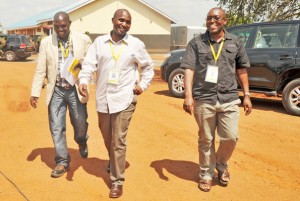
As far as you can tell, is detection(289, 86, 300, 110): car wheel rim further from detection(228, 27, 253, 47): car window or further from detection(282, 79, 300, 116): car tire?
detection(228, 27, 253, 47): car window

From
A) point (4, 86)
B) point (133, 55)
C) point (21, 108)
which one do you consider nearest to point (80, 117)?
point (133, 55)

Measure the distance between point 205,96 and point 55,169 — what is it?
6.26 feet

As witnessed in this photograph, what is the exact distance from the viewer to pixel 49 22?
31453mm

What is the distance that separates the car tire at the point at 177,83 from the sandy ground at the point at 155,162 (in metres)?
1.76

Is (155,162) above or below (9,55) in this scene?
below

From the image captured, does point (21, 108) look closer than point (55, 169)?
No

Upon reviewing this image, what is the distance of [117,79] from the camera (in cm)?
353

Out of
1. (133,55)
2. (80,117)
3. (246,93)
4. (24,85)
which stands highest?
(133,55)

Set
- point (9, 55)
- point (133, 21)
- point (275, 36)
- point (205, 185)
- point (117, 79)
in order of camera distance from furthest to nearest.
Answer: point (133, 21)
point (9, 55)
point (275, 36)
point (205, 185)
point (117, 79)

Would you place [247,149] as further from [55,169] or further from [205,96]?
[55,169]

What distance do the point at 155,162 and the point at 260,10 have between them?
10504 mm

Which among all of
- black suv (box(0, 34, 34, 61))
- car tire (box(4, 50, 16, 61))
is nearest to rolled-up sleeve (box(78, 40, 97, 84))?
black suv (box(0, 34, 34, 61))

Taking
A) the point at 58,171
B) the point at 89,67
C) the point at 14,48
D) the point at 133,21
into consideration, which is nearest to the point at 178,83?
the point at 58,171

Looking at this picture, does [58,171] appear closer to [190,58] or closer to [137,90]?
[137,90]
